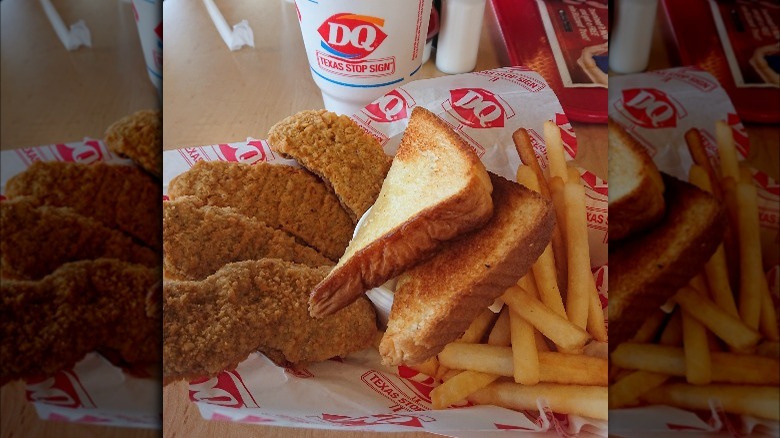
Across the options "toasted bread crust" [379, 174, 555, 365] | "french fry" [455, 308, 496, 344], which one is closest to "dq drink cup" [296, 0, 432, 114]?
"toasted bread crust" [379, 174, 555, 365]

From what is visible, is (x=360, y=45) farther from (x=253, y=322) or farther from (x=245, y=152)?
(x=253, y=322)

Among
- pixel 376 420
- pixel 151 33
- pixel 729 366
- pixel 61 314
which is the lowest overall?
pixel 376 420

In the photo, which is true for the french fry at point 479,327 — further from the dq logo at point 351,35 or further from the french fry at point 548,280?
the dq logo at point 351,35

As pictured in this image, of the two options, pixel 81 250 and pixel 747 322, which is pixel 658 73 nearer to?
pixel 747 322

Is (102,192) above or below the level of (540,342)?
above

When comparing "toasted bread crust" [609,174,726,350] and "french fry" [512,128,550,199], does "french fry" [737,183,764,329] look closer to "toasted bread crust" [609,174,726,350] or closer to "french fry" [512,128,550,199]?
"toasted bread crust" [609,174,726,350]

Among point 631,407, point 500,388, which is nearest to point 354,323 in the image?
point 500,388

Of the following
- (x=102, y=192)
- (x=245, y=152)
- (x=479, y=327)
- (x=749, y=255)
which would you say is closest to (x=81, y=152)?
(x=102, y=192)
